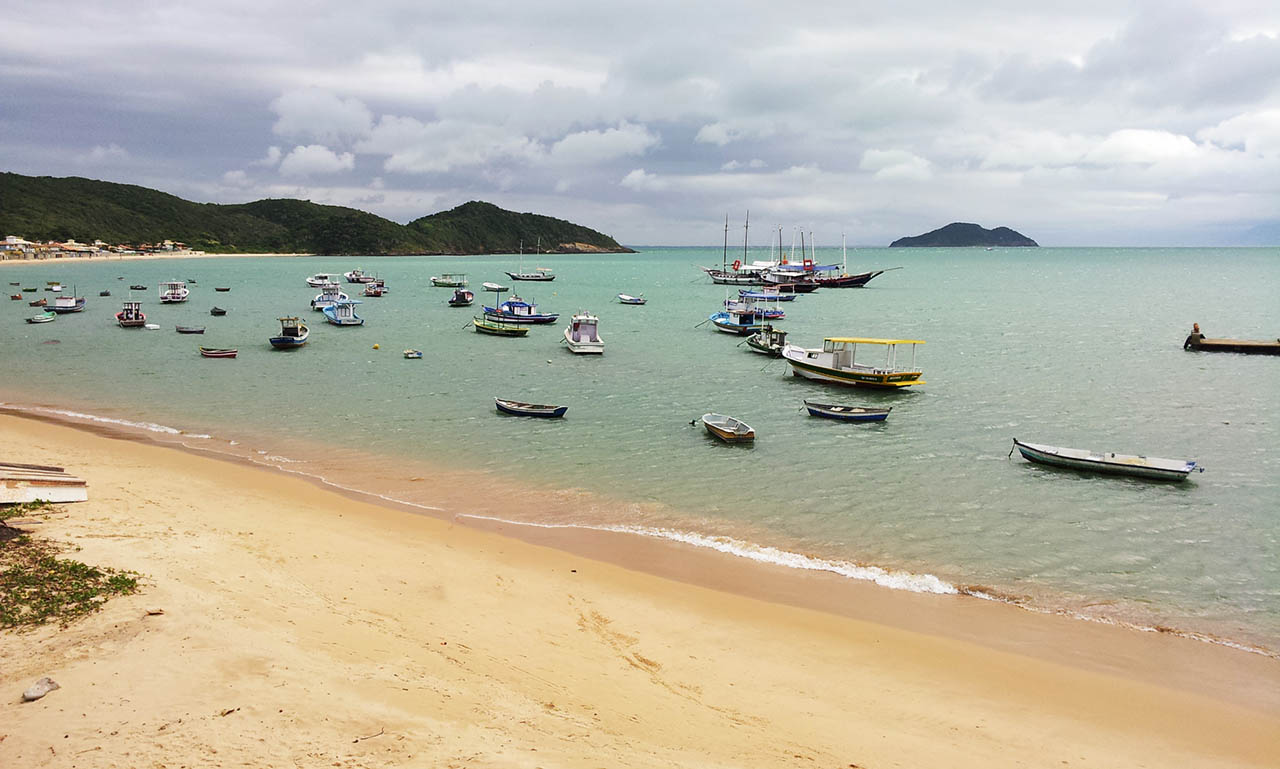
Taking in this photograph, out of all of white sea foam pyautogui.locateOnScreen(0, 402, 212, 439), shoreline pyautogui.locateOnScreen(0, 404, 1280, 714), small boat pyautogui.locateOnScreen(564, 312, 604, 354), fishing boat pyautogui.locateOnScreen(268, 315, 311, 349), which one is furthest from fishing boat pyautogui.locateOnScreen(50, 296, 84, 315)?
shoreline pyautogui.locateOnScreen(0, 404, 1280, 714)

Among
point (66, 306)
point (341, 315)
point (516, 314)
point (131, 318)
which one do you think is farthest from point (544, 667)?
point (66, 306)

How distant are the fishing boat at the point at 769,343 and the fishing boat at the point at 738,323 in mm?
6174

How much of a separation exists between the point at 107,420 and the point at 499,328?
3236cm

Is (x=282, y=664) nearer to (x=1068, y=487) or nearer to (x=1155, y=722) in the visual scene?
(x=1155, y=722)

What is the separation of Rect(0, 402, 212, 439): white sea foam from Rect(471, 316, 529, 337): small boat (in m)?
31.4

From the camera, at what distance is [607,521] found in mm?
19875

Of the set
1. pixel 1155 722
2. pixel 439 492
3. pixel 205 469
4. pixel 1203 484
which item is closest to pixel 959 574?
pixel 1155 722

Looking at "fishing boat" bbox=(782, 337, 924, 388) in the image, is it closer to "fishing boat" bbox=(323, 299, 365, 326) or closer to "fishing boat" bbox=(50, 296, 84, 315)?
"fishing boat" bbox=(323, 299, 365, 326)

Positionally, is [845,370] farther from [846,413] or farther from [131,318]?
[131,318]

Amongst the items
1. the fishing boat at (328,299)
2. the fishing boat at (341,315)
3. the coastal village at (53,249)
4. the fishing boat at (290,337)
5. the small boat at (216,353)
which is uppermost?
the coastal village at (53,249)

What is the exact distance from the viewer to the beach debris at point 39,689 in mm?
8164

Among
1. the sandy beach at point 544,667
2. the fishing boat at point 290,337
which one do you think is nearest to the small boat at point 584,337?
the fishing boat at point 290,337

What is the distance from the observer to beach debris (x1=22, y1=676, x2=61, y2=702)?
8164 mm

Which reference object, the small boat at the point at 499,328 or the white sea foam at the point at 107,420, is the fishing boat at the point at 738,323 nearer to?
the small boat at the point at 499,328
